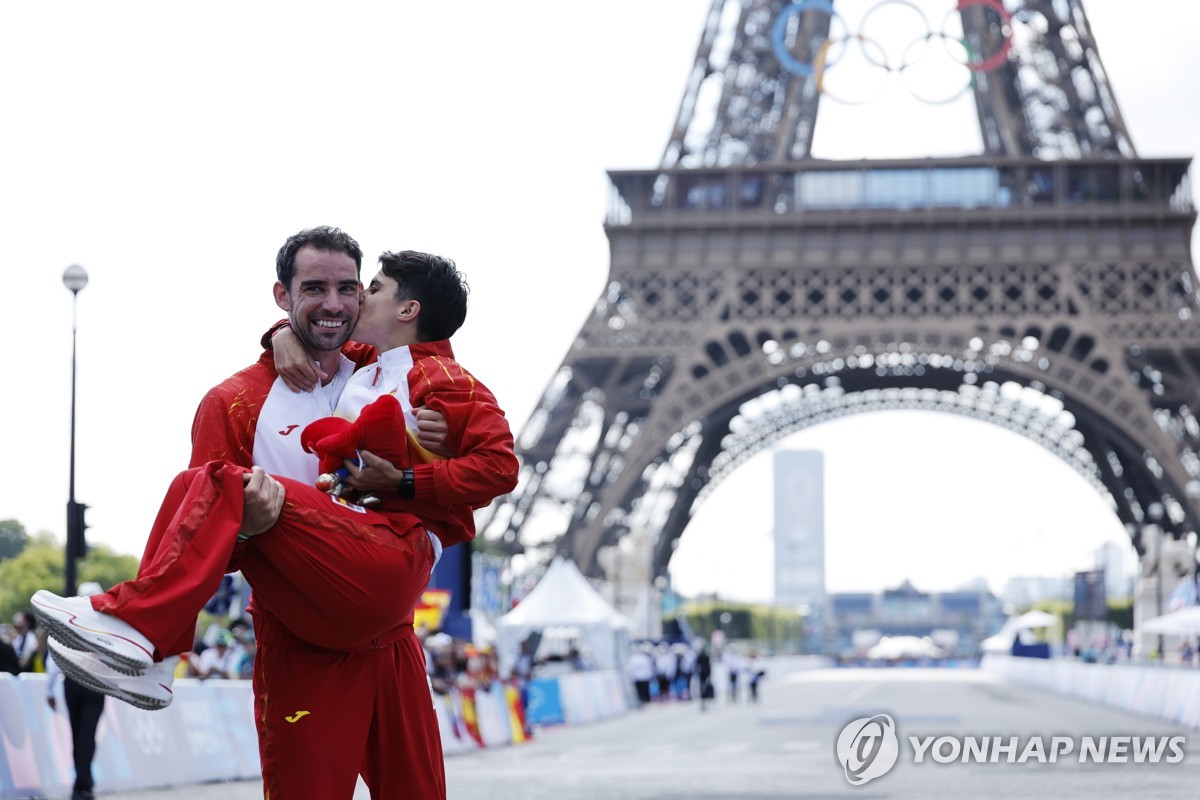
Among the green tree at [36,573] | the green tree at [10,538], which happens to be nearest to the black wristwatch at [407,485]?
the green tree at [10,538]

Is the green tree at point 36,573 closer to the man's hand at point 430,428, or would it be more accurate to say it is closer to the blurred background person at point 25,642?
the blurred background person at point 25,642

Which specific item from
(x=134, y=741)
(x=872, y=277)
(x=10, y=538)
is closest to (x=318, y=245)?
(x=134, y=741)

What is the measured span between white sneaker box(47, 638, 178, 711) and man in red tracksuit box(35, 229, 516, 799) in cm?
8

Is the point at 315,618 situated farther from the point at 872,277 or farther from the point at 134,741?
the point at 872,277

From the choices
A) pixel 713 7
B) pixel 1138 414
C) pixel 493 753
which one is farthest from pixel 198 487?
pixel 713 7

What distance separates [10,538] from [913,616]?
108m

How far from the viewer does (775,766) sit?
17062 mm

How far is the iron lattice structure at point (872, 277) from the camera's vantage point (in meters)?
Answer: 43.7

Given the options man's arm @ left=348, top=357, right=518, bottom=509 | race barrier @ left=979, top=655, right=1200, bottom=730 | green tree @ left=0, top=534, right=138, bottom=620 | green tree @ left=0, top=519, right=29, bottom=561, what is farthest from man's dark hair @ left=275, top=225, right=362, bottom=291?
green tree @ left=0, top=534, right=138, bottom=620

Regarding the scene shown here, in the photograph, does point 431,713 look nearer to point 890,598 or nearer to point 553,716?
point 553,716

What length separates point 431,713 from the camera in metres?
5.03

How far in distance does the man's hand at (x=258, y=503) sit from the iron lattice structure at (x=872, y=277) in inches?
1508

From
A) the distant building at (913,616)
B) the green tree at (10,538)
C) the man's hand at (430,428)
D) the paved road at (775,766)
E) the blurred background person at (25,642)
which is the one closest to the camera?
the man's hand at (430,428)

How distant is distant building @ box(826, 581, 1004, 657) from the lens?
15412 cm
